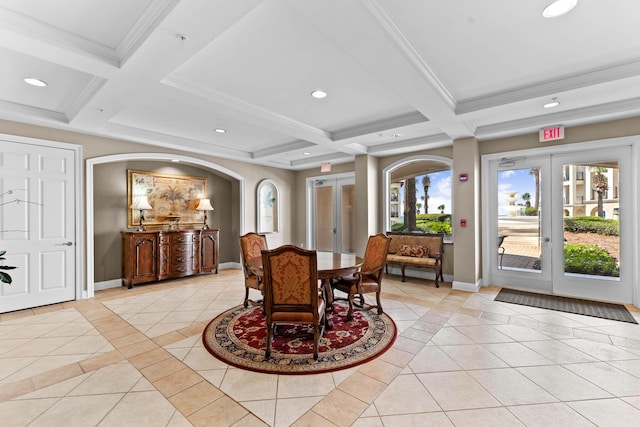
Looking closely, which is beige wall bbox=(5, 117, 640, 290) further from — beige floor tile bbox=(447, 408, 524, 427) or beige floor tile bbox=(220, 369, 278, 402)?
beige floor tile bbox=(220, 369, 278, 402)

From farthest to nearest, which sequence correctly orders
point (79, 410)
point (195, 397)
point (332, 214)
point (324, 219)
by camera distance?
point (324, 219) < point (332, 214) < point (195, 397) < point (79, 410)

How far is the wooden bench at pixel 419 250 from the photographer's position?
16.9 feet

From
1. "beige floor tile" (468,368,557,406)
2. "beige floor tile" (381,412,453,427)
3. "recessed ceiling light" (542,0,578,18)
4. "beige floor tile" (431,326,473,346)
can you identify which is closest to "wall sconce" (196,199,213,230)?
"beige floor tile" (431,326,473,346)

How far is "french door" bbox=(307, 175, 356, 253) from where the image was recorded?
7.36 m

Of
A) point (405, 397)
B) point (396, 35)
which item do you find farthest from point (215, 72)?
point (405, 397)

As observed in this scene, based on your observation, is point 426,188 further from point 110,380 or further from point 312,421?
point 110,380

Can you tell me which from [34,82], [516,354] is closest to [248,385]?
[516,354]

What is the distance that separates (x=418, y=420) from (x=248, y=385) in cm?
124

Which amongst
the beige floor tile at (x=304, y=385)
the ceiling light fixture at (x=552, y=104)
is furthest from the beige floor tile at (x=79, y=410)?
the ceiling light fixture at (x=552, y=104)

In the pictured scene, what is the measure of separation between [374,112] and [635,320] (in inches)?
159

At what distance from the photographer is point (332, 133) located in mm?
5086

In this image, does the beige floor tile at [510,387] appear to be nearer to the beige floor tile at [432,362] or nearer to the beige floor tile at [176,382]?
the beige floor tile at [432,362]

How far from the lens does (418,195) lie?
19.7 feet

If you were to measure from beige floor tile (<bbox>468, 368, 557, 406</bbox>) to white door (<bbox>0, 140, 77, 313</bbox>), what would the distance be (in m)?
5.44
